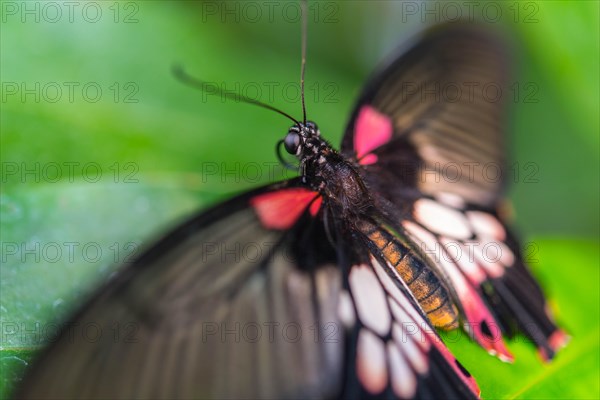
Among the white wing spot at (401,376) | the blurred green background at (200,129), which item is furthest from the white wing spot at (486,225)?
the white wing spot at (401,376)

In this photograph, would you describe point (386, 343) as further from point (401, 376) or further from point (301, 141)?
point (301, 141)

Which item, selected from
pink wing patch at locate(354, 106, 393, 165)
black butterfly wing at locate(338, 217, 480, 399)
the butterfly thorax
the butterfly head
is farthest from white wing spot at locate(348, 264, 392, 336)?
pink wing patch at locate(354, 106, 393, 165)

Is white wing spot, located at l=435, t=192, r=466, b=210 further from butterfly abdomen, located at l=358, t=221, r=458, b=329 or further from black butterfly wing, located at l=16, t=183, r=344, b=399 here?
black butterfly wing, located at l=16, t=183, r=344, b=399

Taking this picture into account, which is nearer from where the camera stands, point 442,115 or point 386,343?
point 386,343

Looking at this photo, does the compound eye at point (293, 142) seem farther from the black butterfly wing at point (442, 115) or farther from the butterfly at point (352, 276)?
the black butterfly wing at point (442, 115)

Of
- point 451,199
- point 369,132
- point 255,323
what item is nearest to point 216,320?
point 255,323

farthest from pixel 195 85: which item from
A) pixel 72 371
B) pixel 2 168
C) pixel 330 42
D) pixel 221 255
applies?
pixel 72 371
